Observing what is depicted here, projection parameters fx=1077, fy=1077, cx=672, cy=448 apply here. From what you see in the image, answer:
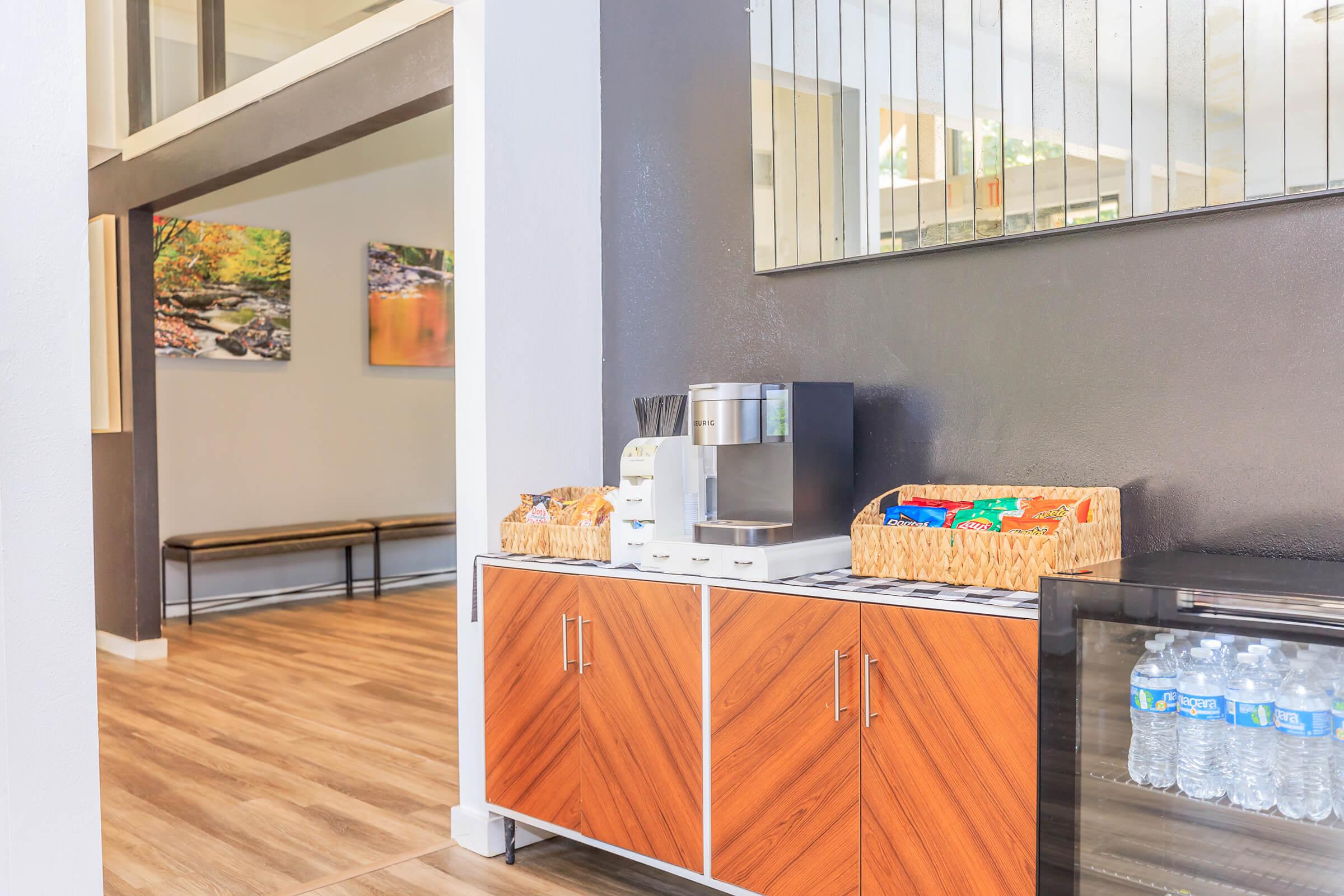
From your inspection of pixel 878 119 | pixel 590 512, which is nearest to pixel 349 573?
pixel 590 512

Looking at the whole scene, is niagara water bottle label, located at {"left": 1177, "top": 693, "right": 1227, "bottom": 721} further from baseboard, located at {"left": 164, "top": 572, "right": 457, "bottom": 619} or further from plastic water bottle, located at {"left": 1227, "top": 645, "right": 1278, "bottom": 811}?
baseboard, located at {"left": 164, "top": 572, "right": 457, "bottom": 619}

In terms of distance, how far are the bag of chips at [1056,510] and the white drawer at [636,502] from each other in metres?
0.96

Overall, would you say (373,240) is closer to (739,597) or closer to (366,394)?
(366,394)

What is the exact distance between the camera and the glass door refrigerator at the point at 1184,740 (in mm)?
1767

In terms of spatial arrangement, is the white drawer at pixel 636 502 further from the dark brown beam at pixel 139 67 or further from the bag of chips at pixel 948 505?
the dark brown beam at pixel 139 67

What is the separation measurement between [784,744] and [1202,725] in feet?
2.95

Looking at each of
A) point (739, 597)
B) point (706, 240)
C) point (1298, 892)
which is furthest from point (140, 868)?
point (1298, 892)

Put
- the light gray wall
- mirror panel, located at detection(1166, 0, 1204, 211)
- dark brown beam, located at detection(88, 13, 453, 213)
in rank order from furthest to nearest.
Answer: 1. the light gray wall
2. dark brown beam, located at detection(88, 13, 453, 213)
3. mirror panel, located at detection(1166, 0, 1204, 211)

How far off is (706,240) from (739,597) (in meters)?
1.24

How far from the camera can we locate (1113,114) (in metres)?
2.37

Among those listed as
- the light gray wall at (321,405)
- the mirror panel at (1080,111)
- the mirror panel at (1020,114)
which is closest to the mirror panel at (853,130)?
the mirror panel at (1020,114)

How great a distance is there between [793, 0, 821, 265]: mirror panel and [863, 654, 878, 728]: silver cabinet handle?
117cm

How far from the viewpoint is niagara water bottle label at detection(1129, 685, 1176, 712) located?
1.92 meters

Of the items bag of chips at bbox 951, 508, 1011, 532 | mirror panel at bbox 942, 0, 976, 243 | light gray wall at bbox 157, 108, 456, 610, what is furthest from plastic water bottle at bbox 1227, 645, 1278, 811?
light gray wall at bbox 157, 108, 456, 610
